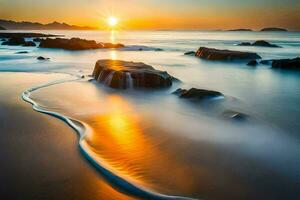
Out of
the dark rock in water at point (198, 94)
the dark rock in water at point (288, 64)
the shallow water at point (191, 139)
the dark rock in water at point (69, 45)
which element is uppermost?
the dark rock in water at point (69, 45)

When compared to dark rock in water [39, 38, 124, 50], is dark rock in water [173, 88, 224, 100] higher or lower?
lower

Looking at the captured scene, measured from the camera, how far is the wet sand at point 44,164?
148 inches

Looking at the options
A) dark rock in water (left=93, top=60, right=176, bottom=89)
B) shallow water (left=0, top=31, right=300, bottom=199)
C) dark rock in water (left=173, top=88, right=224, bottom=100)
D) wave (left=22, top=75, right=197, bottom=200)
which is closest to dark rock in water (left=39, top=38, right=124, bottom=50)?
dark rock in water (left=93, top=60, right=176, bottom=89)

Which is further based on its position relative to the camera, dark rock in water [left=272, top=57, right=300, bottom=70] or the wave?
dark rock in water [left=272, top=57, right=300, bottom=70]

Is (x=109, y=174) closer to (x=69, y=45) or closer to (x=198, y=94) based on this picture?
(x=198, y=94)

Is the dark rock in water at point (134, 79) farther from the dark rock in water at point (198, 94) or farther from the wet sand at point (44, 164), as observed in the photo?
the wet sand at point (44, 164)

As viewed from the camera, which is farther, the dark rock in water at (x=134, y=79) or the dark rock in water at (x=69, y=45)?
the dark rock in water at (x=69, y=45)

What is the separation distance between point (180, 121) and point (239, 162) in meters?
2.51

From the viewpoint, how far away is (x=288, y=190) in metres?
3.88

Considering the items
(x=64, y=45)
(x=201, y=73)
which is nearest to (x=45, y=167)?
(x=201, y=73)

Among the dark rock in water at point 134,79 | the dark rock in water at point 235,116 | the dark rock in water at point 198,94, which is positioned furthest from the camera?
the dark rock in water at point 134,79

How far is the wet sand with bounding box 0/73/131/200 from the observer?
3748mm

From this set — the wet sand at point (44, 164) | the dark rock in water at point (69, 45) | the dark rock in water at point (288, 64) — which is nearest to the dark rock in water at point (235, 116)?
the wet sand at point (44, 164)

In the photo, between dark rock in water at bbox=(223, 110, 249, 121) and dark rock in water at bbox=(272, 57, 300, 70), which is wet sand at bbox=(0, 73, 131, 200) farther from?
dark rock in water at bbox=(272, 57, 300, 70)
